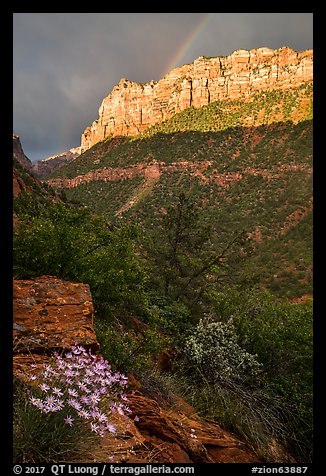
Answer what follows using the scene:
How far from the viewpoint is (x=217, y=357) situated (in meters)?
6.50

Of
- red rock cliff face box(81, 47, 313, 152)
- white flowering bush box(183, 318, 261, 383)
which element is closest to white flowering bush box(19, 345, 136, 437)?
white flowering bush box(183, 318, 261, 383)

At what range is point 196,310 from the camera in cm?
1059

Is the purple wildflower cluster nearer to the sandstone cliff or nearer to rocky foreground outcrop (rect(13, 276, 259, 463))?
rocky foreground outcrop (rect(13, 276, 259, 463))

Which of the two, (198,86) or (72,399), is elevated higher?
(198,86)

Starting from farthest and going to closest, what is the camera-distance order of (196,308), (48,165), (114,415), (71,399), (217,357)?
(48,165) → (196,308) → (217,357) → (114,415) → (71,399)

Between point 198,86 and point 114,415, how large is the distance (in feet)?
311

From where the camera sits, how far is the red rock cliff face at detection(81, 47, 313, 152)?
246ft

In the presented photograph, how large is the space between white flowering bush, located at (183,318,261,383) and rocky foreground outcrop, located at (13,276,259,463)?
1818 mm

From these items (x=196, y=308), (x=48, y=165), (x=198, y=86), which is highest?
(x=198, y=86)

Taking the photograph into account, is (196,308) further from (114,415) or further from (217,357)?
(114,415)

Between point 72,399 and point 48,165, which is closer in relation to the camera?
point 72,399

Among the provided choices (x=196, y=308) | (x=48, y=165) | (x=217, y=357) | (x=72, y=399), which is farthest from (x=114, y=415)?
(x=48, y=165)
